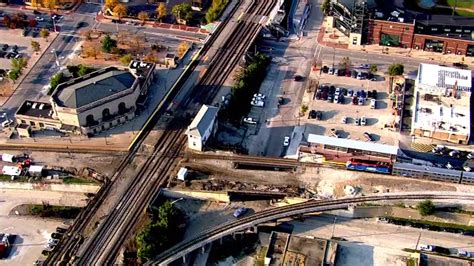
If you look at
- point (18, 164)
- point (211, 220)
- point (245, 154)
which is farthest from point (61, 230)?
point (245, 154)

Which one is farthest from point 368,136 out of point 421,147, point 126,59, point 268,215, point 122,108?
point 126,59

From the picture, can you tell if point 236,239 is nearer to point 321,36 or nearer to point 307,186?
point 307,186

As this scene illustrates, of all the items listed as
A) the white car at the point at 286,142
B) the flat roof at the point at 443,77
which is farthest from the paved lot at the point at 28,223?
the flat roof at the point at 443,77

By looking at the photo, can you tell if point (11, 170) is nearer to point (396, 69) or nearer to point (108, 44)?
point (108, 44)

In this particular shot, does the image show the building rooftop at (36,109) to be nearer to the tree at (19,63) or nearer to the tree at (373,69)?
the tree at (19,63)

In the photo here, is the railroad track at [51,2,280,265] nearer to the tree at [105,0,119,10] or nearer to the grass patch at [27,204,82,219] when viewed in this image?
the grass patch at [27,204,82,219]
